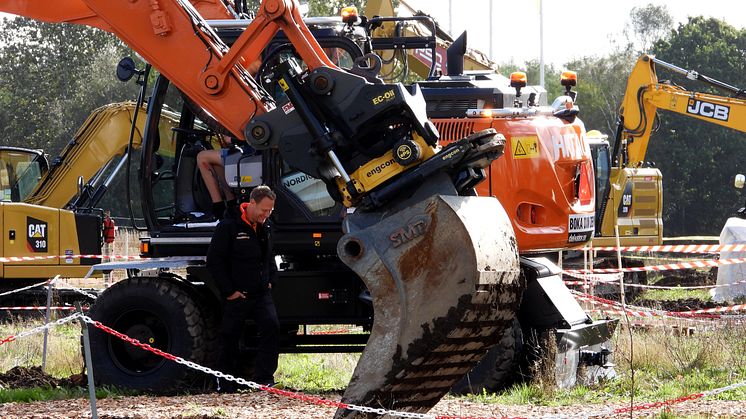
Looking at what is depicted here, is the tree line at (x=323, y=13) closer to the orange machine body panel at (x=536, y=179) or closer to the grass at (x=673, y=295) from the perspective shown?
the grass at (x=673, y=295)

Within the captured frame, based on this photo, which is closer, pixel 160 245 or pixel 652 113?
pixel 160 245

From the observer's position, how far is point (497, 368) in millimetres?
10938

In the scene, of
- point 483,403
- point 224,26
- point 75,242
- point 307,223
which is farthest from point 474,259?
point 75,242

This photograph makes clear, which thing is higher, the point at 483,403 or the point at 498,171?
the point at 498,171

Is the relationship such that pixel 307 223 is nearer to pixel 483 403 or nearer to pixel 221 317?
pixel 221 317

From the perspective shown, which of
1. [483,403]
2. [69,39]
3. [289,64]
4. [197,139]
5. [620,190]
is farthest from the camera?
[69,39]

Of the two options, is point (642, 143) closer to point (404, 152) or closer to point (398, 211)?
point (404, 152)

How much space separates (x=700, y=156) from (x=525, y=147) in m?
43.5

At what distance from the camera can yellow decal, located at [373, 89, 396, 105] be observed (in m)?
8.05

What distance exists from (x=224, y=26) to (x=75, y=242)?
9449mm

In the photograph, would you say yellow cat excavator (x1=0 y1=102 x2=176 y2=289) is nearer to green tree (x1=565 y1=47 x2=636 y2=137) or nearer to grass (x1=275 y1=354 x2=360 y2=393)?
grass (x1=275 y1=354 x2=360 y2=393)

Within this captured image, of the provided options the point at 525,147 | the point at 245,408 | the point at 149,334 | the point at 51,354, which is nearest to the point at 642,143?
the point at 51,354

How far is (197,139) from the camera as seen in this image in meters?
11.6

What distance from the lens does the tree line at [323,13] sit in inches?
1955
